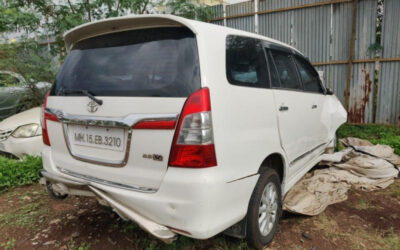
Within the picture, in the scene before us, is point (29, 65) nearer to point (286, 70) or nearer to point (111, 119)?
point (111, 119)

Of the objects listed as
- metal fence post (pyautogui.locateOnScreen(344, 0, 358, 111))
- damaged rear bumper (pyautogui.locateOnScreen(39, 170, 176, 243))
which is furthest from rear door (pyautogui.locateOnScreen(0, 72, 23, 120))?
metal fence post (pyautogui.locateOnScreen(344, 0, 358, 111))

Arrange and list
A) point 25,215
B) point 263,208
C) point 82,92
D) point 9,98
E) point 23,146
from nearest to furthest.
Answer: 1. point 82,92
2. point 263,208
3. point 25,215
4. point 23,146
5. point 9,98

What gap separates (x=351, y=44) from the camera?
609 centimetres

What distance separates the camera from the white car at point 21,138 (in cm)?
409

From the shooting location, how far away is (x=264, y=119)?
224 cm

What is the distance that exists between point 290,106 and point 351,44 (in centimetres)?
439

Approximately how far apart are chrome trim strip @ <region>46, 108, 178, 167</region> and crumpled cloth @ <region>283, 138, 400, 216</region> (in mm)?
1821

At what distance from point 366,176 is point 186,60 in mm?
3322

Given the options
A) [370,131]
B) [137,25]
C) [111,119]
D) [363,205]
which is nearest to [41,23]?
[137,25]

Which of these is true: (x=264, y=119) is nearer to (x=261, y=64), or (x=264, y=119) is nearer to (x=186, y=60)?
(x=261, y=64)

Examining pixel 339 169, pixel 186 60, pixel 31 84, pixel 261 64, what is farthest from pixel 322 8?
pixel 31 84

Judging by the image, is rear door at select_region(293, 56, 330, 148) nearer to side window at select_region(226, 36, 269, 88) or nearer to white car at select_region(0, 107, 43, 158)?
side window at select_region(226, 36, 269, 88)

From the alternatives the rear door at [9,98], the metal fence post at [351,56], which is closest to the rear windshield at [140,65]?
the rear door at [9,98]

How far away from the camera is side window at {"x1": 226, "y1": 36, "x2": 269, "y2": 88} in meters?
2.02
